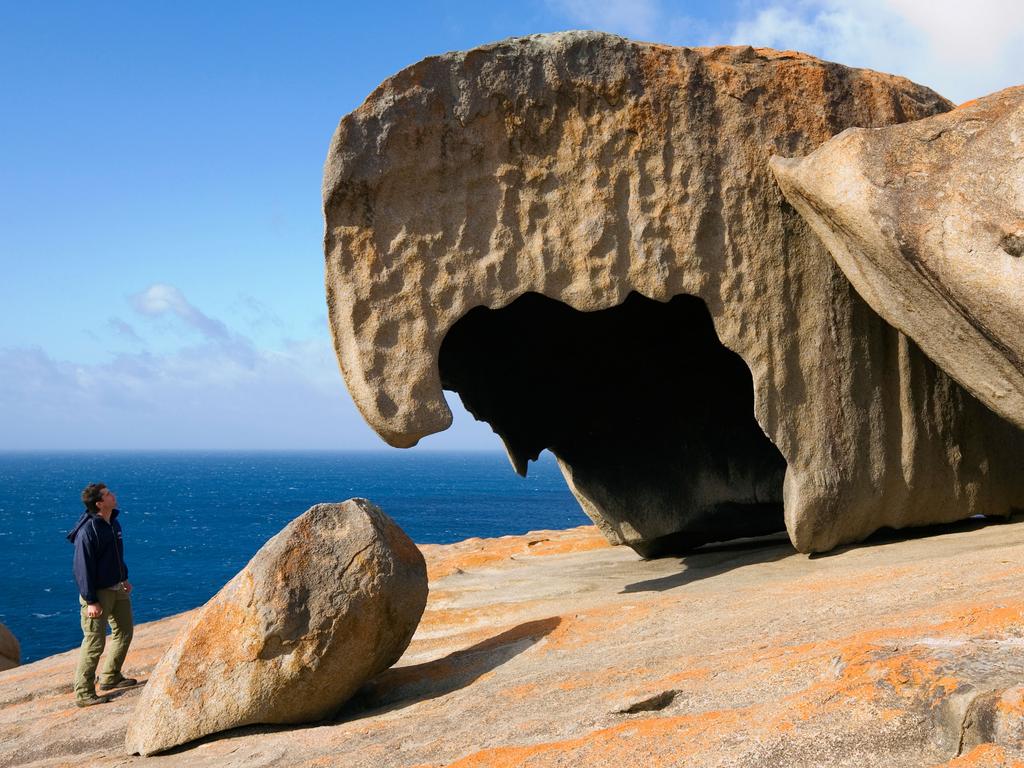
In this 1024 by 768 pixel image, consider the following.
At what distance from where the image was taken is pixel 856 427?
792 cm

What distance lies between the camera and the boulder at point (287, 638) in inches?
233

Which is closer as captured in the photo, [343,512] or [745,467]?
[343,512]

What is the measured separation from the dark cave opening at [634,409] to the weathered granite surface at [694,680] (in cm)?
91

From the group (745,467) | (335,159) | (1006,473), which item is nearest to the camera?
(335,159)

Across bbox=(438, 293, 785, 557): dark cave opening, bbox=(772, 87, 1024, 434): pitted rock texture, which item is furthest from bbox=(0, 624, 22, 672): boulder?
bbox=(772, 87, 1024, 434): pitted rock texture

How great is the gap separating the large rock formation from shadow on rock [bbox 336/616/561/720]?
1627 mm

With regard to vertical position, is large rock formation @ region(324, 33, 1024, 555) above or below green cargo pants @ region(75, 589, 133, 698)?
above

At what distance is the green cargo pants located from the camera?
24.9 feet

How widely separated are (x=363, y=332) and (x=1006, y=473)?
217 inches

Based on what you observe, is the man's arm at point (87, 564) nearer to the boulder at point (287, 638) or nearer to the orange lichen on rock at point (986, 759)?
the boulder at point (287, 638)

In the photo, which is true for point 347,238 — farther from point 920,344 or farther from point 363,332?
point 920,344

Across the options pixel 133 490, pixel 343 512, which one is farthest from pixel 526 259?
pixel 133 490

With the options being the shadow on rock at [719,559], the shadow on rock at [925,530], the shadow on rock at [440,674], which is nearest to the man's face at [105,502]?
the shadow on rock at [440,674]

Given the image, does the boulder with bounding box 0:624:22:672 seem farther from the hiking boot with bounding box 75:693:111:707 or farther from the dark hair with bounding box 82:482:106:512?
the dark hair with bounding box 82:482:106:512
